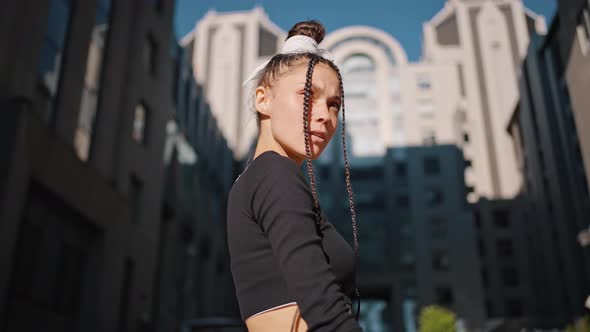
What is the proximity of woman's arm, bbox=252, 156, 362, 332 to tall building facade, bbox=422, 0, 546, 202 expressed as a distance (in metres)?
74.3

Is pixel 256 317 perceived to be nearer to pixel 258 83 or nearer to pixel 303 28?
pixel 258 83

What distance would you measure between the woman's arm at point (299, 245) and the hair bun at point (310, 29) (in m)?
0.67

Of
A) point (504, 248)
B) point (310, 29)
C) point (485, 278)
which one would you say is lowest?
point (310, 29)

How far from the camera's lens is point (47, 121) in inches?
711

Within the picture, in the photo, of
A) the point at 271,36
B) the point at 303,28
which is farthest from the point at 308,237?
the point at 271,36

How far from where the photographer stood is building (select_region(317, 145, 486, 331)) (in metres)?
57.5

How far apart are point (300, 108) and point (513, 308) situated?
66.4 m

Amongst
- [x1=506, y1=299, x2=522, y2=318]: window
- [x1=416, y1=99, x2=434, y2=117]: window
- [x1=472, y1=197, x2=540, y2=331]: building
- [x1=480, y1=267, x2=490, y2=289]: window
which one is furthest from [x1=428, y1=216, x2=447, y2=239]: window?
[x1=416, y1=99, x2=434, y2=117]: window

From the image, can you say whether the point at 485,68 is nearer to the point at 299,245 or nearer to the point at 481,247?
the point at 481,247

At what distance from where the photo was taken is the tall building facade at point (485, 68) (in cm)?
7594

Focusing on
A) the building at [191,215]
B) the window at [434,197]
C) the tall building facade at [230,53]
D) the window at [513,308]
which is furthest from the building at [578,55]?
the tall building facade at [230,53]

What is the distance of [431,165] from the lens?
6303 cm

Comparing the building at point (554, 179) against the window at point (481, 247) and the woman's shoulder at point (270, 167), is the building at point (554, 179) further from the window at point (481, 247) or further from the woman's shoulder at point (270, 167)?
the woman's shoulder at point (270, 167)

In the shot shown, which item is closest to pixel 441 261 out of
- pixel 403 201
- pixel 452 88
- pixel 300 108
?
pixel 403 201
